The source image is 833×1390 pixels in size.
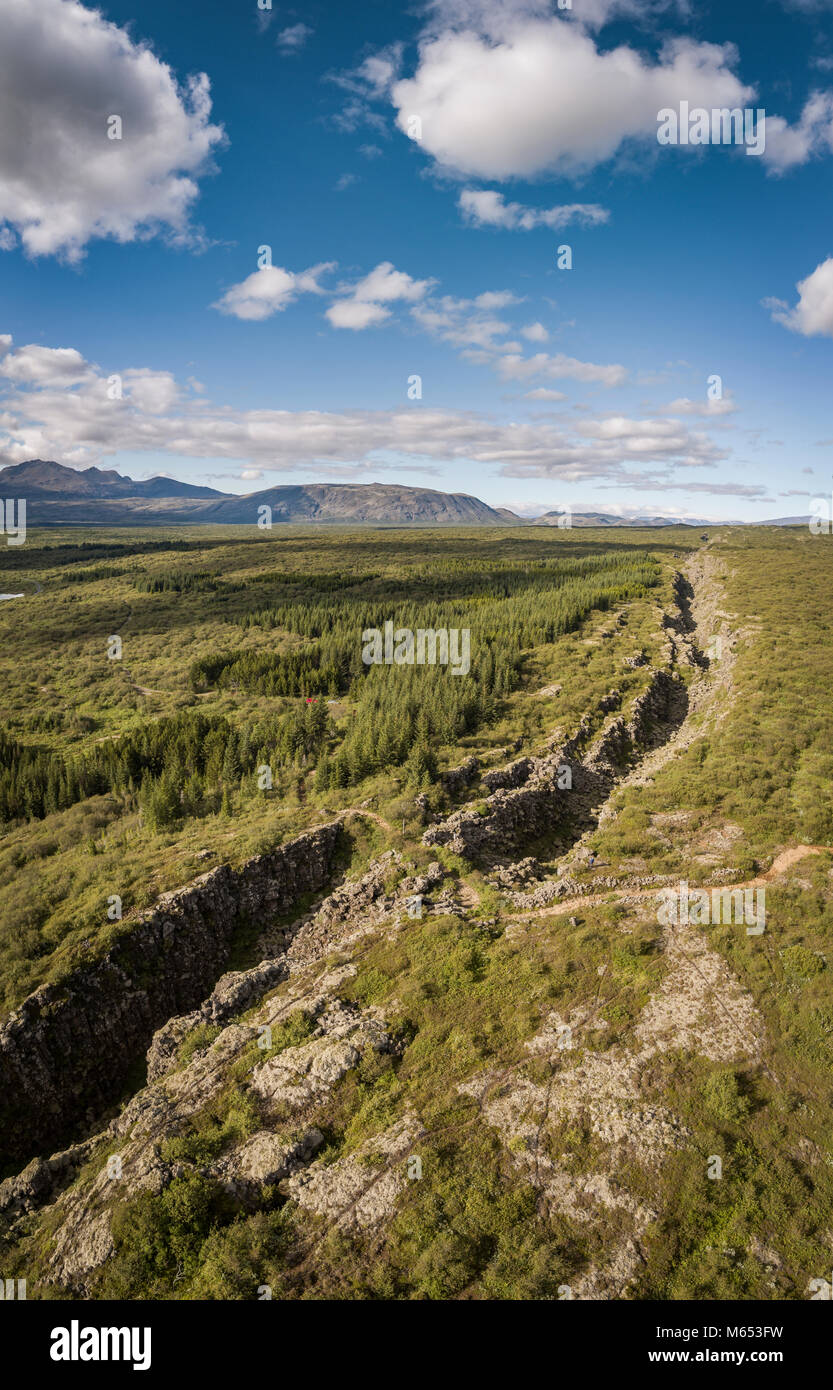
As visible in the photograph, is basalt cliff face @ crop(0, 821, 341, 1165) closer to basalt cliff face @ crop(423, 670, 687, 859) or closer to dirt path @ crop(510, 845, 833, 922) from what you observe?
basalt cliff face @ crop(423, 670, 687, 859)

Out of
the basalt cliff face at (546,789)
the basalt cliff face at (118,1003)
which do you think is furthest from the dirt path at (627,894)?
the basalt cliff face at (118,1003)

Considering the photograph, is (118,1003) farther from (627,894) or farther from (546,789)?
(546,789)

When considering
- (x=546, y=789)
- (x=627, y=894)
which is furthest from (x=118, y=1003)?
(x=546, y=789)

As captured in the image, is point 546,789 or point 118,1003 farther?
point 546,789

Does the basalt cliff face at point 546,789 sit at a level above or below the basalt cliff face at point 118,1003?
above

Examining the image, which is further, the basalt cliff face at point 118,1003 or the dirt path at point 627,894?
the dirt path at point 627,894

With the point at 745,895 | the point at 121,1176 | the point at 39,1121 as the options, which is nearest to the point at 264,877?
the point at 39,1121

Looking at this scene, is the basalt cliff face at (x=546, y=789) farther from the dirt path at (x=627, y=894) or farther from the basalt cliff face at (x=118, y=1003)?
the basalt cliff face at (x=118, y=1003)
